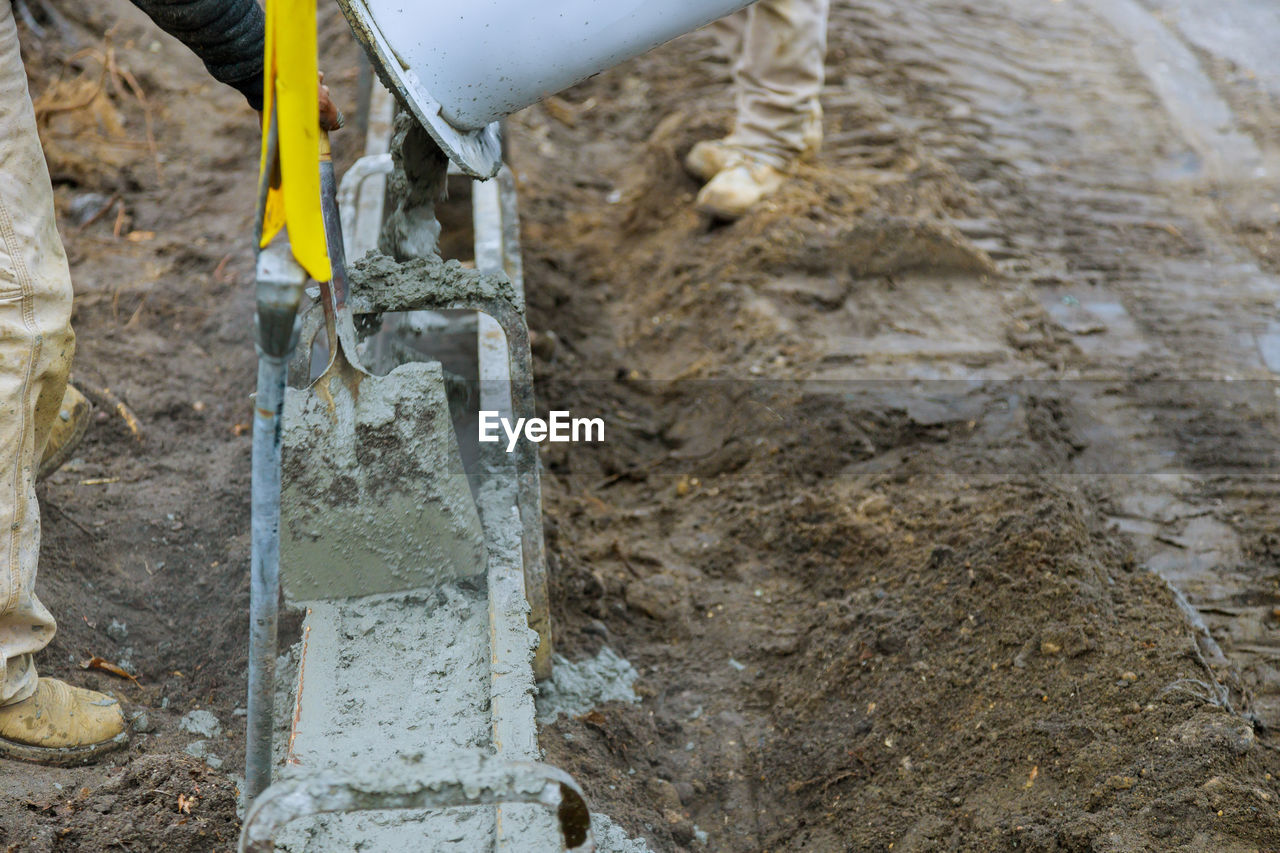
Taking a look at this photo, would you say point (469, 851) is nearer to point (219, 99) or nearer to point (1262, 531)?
point (1262, 531)

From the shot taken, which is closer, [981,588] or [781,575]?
[981,588]

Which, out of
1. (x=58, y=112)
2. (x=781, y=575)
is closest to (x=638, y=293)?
(x=781, y=575)

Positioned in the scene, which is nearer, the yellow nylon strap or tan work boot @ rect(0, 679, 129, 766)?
the yellow nylon strap

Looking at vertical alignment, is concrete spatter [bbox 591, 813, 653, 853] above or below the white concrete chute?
below

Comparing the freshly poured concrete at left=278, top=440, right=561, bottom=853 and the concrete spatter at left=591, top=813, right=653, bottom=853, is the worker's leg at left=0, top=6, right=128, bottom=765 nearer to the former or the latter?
the freshly poured concrete at left=278, top=440, right=561, bottom=853

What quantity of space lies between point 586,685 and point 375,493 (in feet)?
2.61

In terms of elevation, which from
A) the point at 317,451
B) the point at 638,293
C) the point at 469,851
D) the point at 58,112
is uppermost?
the point at 317,451

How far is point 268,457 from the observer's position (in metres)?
1.48

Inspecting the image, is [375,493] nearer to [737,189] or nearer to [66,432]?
[66,432]

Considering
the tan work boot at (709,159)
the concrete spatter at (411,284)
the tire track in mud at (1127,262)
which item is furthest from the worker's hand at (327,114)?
the tan work boot at (709,159)

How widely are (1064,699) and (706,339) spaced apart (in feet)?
7.00

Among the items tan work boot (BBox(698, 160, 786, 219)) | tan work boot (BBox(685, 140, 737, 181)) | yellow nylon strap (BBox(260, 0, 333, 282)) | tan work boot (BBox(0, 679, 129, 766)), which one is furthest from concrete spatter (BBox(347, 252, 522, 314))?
tan work boot (BBox(685, 140, 737, 181))

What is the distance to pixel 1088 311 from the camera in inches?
172

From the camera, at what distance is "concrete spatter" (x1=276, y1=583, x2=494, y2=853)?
1762 mm
